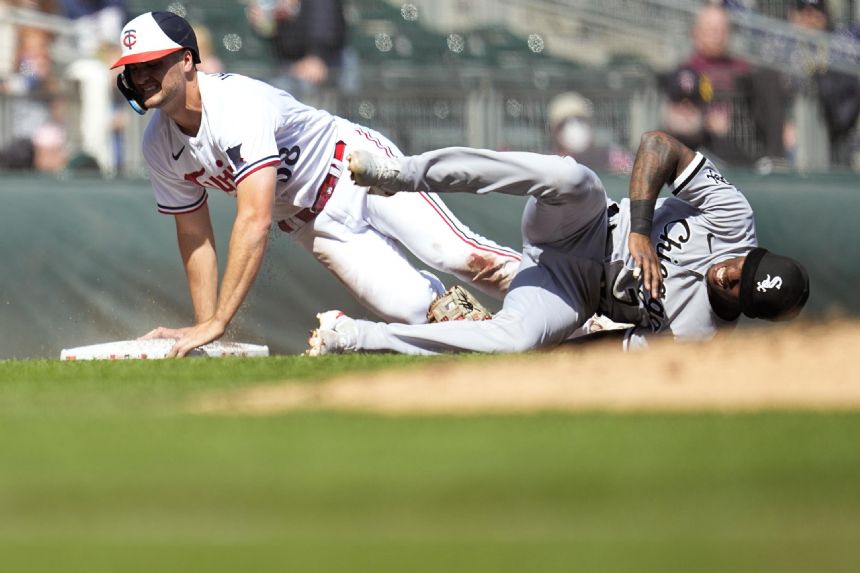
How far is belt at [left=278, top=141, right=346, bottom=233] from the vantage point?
20.2 ft

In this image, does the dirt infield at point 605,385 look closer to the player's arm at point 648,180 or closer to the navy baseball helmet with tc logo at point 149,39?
the player's arm at point 648,180

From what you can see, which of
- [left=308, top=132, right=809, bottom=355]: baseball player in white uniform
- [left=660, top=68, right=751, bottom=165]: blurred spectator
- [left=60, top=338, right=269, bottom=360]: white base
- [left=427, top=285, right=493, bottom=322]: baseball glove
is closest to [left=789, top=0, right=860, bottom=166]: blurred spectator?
[left=660, top=68, right=751, bottom=165]: blurred spectator

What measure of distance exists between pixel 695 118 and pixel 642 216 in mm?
3907

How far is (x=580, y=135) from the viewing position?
917 cm

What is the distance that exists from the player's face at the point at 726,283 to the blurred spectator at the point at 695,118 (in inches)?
137

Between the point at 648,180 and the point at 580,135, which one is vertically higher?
the point at 580,135

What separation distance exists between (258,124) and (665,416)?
2481 mm

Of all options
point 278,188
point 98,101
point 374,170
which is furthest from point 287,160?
point 98,101

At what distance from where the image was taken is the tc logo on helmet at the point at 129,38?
5574mm

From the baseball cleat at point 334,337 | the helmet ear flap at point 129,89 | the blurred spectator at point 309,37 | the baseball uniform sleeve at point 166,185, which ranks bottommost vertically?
the baseball cleat at point 334,337

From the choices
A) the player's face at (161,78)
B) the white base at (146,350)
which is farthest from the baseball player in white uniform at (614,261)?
the player's face at (161,78)

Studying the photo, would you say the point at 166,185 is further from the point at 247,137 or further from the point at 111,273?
the point at 111,273

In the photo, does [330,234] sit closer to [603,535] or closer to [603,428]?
[603,428]

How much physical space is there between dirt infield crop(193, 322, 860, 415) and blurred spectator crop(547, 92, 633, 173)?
3827 mm
